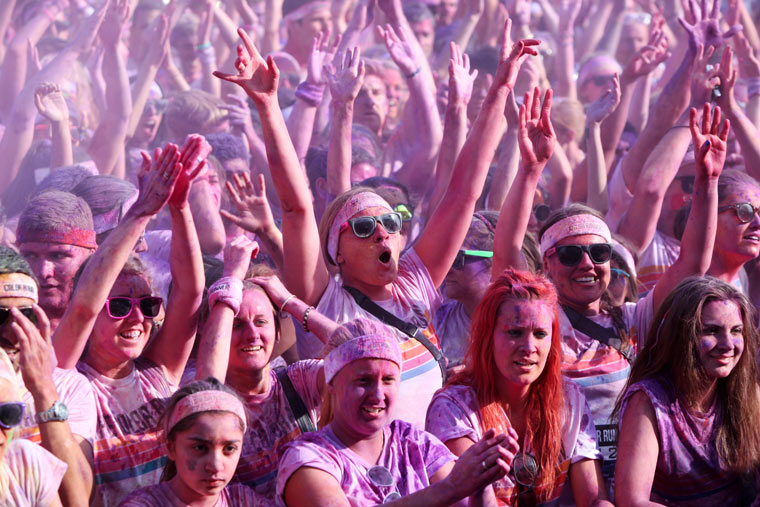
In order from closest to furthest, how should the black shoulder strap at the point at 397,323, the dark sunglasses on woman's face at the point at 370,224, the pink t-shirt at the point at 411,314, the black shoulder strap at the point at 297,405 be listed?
the black shoulder strap at the point at 297,405 → the pink t-shirt at the point at 411,314 → the black shoulder strap at the point at 397,323 → the dark sunglasses on woman's face at the point at 370,224

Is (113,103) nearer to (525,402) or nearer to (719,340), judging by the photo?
(525,402)

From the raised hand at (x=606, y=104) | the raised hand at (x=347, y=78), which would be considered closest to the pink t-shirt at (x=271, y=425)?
the raised hand at (x=347, y=78)

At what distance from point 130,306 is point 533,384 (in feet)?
4.28

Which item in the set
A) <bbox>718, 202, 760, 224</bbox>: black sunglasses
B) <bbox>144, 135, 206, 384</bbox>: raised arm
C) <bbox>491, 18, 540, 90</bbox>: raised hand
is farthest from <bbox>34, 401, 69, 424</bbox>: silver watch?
<bbox>718, 202, 760, 224</bbox>: black sunglasses

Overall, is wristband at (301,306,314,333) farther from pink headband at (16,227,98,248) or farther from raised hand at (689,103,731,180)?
raised hand at (689,103,731,180)

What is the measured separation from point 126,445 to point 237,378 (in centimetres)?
43

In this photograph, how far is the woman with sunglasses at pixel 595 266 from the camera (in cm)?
362

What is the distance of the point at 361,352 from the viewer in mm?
3080

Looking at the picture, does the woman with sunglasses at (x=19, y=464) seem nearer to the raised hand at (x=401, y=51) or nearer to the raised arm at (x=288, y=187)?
the raised arm at (x=288, y=187)

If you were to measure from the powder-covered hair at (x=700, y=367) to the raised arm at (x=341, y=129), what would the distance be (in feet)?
6.39

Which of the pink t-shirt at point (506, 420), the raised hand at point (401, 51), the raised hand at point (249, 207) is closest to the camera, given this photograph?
the pink t-shirt at point (506, 420)

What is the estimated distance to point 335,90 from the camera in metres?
4.99

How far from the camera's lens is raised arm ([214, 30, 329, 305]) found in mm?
3736

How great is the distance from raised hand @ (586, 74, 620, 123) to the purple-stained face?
2.43m
